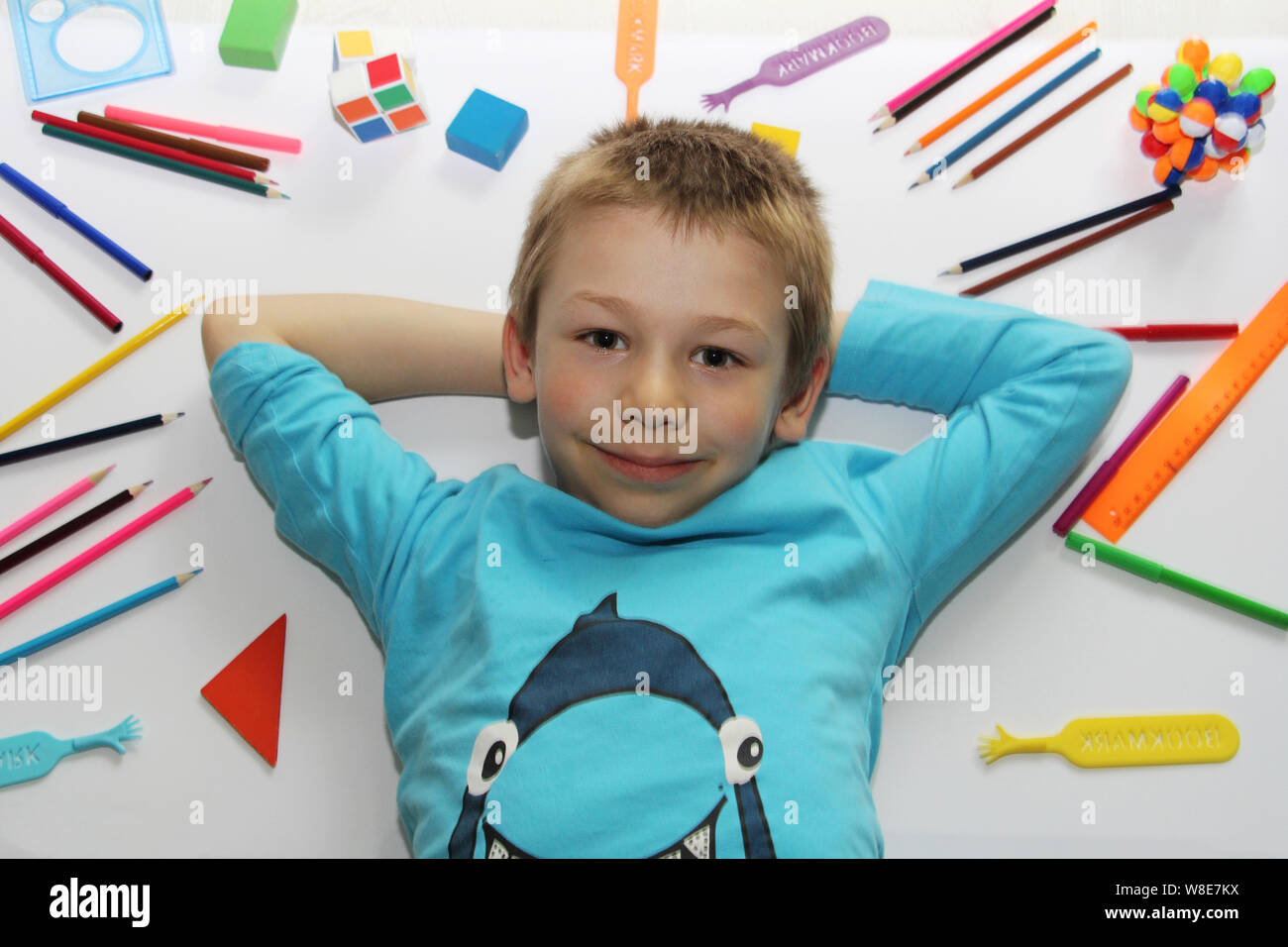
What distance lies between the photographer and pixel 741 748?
813 millimetres

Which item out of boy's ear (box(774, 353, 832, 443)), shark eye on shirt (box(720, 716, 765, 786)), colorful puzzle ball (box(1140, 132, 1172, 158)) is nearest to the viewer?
shark eye on shirt (box(720, 716, 765, 786))

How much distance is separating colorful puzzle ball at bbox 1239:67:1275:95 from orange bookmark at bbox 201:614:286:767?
1062 mm

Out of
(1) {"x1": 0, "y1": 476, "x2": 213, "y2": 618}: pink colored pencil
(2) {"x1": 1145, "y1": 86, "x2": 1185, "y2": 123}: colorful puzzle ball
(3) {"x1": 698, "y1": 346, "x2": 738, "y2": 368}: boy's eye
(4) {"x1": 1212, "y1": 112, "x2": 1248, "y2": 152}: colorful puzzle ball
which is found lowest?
(1) {"x1": 0, "y1": 476, "x2": 213, "y2": 618}: pink colored pencil

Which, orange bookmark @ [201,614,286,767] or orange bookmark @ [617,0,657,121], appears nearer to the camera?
orange bookmark @ [201,614,286,767]

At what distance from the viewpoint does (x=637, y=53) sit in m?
1.20

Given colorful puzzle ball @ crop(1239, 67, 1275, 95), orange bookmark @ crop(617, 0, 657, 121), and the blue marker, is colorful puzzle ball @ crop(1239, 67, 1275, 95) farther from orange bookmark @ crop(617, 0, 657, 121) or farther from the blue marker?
the blue marker

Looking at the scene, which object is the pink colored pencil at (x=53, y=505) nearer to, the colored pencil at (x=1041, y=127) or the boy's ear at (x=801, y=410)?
the boy's ear at (x=801, y=410)

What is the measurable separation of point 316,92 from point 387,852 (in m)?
0.77

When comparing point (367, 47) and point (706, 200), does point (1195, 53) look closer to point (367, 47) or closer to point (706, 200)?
point (706, 200)

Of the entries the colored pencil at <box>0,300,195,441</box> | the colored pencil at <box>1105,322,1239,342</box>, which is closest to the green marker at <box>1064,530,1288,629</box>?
the colored pencil at <box>1105,322,1239,342</box>

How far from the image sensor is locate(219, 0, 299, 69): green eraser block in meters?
1.17
